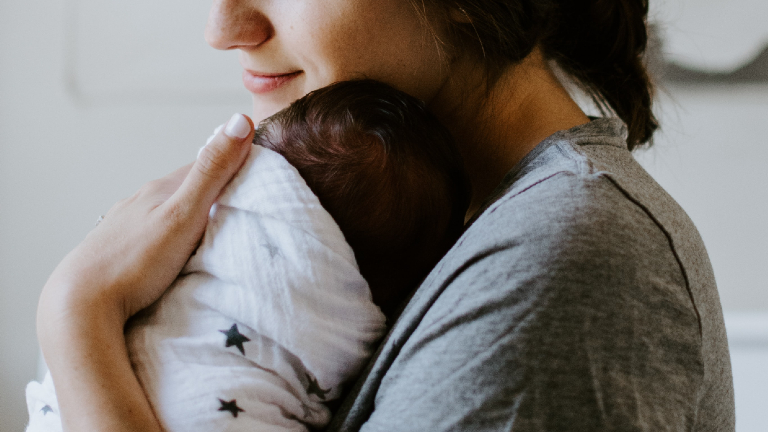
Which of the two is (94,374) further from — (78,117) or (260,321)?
(78,117)

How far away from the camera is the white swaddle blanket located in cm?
56

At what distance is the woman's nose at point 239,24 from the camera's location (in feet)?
2.50

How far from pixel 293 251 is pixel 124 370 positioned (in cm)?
22

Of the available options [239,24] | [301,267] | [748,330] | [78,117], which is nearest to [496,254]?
[301,267]

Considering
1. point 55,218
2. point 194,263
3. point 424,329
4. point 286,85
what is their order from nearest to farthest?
point 424,329, point 194,263, point 286,85, point 55,218

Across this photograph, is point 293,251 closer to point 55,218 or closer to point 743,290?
point 55,218

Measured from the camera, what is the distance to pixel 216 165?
64 centimetres

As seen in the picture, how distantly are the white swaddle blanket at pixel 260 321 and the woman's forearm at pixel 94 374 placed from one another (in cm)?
2

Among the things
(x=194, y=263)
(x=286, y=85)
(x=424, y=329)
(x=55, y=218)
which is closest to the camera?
(x=424, y=329)

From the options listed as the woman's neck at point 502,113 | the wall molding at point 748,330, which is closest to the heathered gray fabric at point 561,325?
the woman's neck at point 502,113

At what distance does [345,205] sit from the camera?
66 cm

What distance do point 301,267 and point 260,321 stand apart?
7 centimetres

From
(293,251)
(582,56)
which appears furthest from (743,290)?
(293,251)

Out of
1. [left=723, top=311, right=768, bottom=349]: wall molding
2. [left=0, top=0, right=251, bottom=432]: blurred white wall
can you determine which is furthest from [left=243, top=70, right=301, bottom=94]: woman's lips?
[left=723, top=311, right=768, bottom=349]: wall molding
